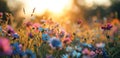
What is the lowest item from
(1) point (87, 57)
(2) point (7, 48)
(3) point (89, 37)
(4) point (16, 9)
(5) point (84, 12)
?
(2) point (7, 48)

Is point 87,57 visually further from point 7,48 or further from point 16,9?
point 16,9

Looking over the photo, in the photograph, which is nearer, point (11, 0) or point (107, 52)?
point (107, 52)

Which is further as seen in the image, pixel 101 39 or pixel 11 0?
pixel 11 0

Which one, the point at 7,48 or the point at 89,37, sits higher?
the point at 89,37

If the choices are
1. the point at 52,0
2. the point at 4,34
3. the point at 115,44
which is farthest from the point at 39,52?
the point at 52,0

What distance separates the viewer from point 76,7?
23078 millimetres

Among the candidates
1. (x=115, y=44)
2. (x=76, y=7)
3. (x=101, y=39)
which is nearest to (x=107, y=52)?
(x=115, y=44)

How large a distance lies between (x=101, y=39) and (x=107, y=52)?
0.99 meters

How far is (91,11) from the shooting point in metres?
24.1

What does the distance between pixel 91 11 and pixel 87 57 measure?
2066cm

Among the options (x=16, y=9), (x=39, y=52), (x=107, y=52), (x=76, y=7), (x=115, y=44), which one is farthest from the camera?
→ (x=76, y=7)

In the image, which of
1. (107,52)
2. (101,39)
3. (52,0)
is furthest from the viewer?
(52,0)

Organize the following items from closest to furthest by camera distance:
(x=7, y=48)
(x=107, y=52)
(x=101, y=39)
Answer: (x=7, y=48)
(x=107, y=52)
(x=101, y=39)

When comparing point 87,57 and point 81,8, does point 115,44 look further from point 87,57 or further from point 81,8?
point 81,8
